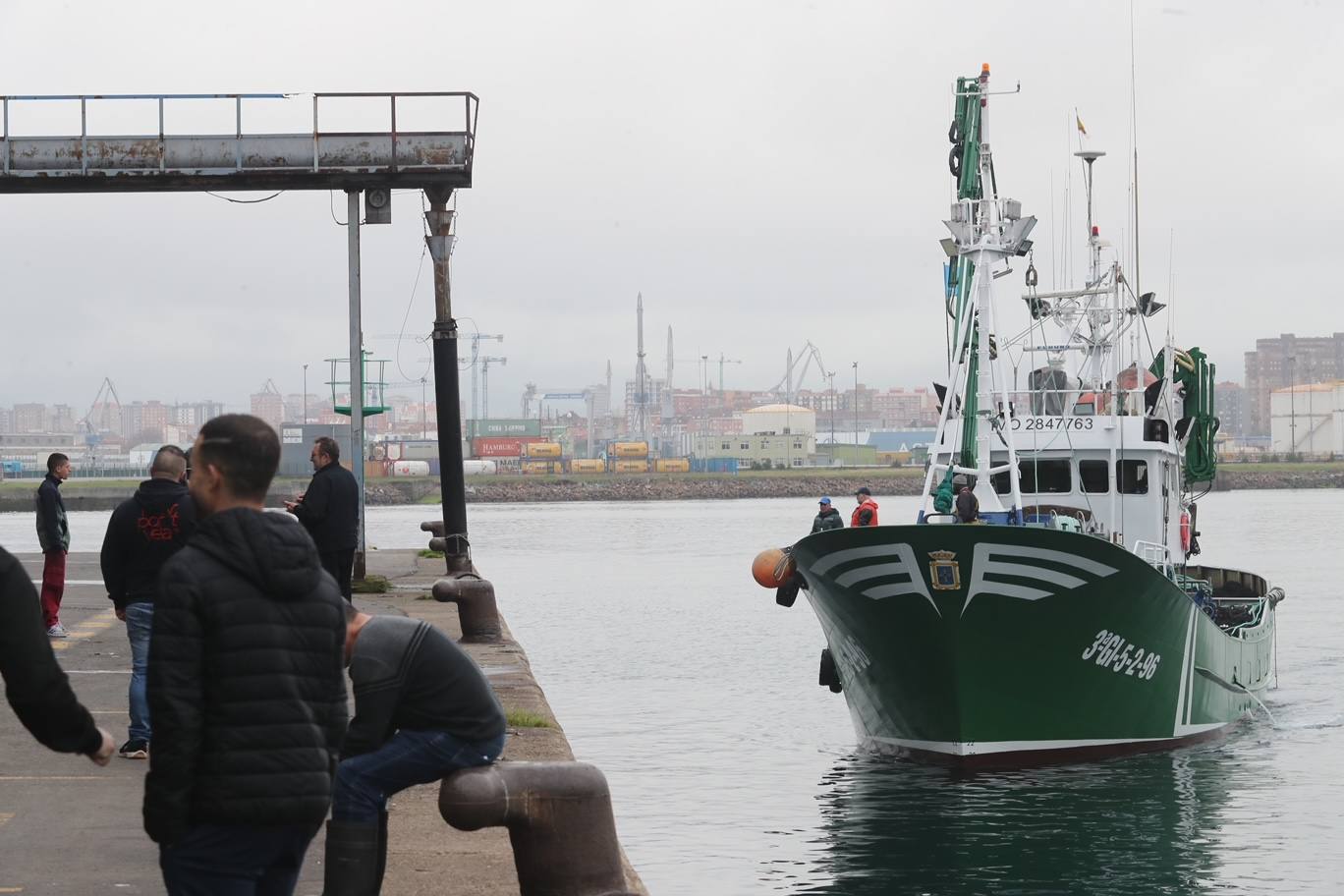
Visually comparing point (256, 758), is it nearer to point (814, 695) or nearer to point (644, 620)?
point (814, 695)

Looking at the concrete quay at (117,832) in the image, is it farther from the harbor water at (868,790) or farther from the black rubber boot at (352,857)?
the harbor water at (868,790)

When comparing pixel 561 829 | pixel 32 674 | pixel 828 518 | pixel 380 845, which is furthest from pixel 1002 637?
pixel 32 674

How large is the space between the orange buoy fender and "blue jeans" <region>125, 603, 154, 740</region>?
9464 millimetres

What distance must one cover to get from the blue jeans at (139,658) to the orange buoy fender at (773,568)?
946 centimetres

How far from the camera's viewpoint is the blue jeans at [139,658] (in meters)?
10.4

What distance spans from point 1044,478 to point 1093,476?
1.98ft

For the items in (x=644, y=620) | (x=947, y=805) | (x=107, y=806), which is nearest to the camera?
(x=107, y=806)

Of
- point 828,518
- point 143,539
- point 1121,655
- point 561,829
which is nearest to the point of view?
point 561,829

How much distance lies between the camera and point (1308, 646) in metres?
34.9

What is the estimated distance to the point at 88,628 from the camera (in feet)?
63.5

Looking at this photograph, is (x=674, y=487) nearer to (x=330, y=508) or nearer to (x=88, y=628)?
(x=88, y=628)

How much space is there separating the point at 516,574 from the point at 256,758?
2124 inches

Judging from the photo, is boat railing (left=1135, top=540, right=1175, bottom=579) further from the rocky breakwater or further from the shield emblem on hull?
the rocky breakwater

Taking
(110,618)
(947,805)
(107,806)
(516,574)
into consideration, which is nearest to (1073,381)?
(947,805)
